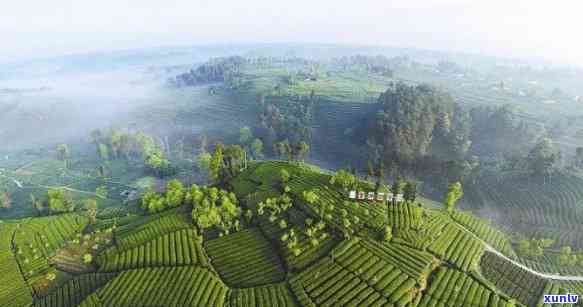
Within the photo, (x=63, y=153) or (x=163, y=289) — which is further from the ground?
(x=163, y=289)

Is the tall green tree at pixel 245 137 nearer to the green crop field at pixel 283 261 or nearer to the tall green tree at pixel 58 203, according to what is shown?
the green crop field at pixel 283 261

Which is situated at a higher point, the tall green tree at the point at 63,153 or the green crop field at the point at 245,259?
the green crop field at the point at 245,259

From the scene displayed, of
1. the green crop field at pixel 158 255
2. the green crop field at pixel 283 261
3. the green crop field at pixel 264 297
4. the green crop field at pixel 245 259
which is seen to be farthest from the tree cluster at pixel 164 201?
the green crop field at pixel 264 297

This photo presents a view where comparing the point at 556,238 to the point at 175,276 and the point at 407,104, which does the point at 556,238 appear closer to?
the point at 407,104

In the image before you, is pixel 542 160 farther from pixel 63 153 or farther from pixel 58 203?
pixel 63 153

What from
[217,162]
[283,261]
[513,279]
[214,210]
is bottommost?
[283,261]

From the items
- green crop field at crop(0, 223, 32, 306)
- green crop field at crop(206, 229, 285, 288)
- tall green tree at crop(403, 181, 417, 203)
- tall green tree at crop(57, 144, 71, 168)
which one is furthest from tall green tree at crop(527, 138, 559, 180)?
tall green tree at crop(57, 144, 71, 168)

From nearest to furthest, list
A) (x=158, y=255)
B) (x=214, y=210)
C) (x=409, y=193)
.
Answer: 1. (x=158, y=255)
2. (x=214, y=210)
3. (x=409, y=193)

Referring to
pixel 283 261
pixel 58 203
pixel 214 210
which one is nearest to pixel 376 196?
pixel 283 261

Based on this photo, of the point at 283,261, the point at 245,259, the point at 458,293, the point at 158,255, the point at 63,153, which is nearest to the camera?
the point at 458,293

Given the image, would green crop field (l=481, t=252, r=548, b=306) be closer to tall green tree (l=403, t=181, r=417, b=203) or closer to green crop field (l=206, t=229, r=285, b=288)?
tall green tree (l=403, t=181, r=417, b=203)

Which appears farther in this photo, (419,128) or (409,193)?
(419,128)

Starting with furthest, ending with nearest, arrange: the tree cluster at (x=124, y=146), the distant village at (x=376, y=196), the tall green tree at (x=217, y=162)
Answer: the tree cluster at (x=124, y=146)
the tall green tree at (x=217, y=162)
the distant village at (x=376, y=196)
